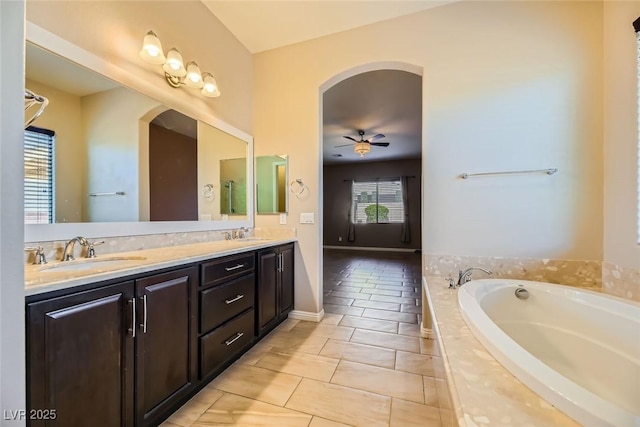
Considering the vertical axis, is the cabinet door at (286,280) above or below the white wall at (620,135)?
below

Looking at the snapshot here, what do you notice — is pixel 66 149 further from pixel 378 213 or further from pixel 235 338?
pixel 378 213

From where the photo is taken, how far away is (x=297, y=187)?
8.96 feet

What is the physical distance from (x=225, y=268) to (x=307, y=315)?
50.6 inches

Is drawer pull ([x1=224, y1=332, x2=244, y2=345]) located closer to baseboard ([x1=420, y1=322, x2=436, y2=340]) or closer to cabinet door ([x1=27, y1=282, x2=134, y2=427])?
cabinet door ([x1=27, y1=282, x2=134, y2=427])

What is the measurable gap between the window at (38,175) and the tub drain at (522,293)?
2.77 meters

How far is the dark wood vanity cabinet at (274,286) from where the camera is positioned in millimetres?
2129

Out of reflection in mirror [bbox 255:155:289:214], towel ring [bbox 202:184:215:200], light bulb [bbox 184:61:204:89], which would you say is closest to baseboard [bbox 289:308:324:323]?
reflection in mirror [bbox 255:155:289:214]

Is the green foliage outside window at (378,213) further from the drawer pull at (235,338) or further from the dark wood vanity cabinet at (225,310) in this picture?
the drawer pull at (235,338)

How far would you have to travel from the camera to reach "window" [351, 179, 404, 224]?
7.45m

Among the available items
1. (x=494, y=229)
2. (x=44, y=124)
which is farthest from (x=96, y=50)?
(x=494, y=229)

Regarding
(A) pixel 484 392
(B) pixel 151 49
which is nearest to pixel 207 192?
(B) pixel 151 49

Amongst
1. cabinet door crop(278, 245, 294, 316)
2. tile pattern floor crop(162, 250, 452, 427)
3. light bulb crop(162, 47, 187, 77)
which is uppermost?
light bulb crop(162, 47, 187, 77)

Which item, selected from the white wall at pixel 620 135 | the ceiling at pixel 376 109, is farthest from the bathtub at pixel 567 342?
the ceiling at pixel 376 109

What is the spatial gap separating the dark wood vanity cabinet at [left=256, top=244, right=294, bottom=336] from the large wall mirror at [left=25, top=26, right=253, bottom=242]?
2.06ft
